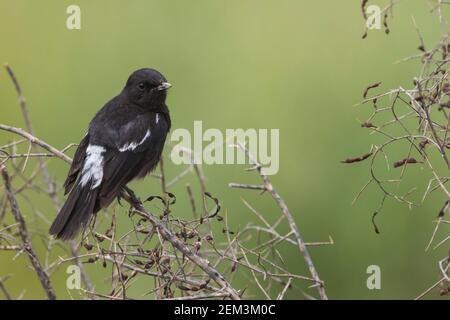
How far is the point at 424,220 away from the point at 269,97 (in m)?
1.81

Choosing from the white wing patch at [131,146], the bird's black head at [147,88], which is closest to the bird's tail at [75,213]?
the white wing patch at [131,146]

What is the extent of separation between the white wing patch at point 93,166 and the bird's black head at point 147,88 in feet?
1.92

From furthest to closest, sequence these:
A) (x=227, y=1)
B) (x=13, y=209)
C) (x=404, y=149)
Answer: (x=227, y=1), (x=404, y=149), (x=13, y=209)

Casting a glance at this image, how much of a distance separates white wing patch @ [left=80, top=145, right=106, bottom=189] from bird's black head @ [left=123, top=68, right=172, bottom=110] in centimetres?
58

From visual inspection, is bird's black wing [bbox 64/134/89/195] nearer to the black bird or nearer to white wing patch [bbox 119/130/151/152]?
the black bird

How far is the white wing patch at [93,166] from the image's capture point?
15.7 ft

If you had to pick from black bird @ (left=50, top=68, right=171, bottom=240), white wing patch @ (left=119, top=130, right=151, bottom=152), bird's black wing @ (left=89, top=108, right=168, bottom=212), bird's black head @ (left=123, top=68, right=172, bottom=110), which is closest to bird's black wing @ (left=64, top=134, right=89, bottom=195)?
black bird @ (left=50, top=68, right=171, bottom=240)

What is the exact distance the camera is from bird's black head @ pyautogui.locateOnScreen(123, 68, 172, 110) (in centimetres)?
546

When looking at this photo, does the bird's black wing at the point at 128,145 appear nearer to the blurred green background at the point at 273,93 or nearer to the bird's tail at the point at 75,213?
the bird's tail at the point at 75,213

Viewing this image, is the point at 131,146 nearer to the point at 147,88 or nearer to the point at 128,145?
the point at 128,145

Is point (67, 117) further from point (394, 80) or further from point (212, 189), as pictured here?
point (394, 80)

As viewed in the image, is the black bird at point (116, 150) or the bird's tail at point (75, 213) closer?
the bird's tail at point (75, 213)

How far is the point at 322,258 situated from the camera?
706 cm
